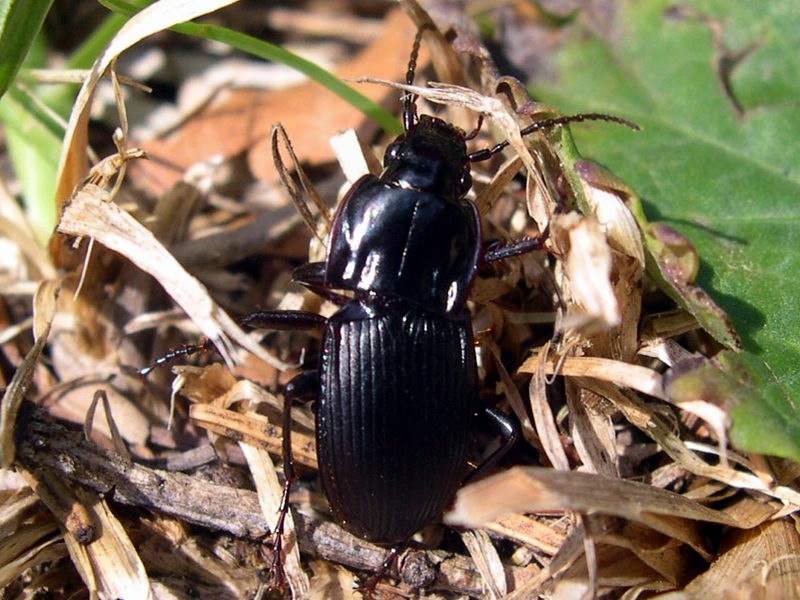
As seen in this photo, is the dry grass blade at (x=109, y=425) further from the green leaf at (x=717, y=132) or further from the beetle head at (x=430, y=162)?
the green leaf at (x=717, y=132)

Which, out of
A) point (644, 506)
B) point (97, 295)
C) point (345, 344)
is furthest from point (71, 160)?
point (644, 506)

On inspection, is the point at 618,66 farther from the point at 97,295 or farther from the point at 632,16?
the point at 97,295

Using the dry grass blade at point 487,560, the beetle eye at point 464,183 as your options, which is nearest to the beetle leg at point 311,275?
the beetle eye at point 464,183

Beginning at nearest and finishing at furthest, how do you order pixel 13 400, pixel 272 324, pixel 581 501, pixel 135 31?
1. pixel 581 501
2. pixel 13 400
3. pixel 135 31
4. pixel 272 324

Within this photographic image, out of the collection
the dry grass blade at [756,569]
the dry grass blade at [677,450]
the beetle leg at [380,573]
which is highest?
the dry grass blade at [677,450]

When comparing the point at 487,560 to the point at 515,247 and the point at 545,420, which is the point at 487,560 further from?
the point at 515,247

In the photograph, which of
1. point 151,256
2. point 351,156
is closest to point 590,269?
point 351,156
